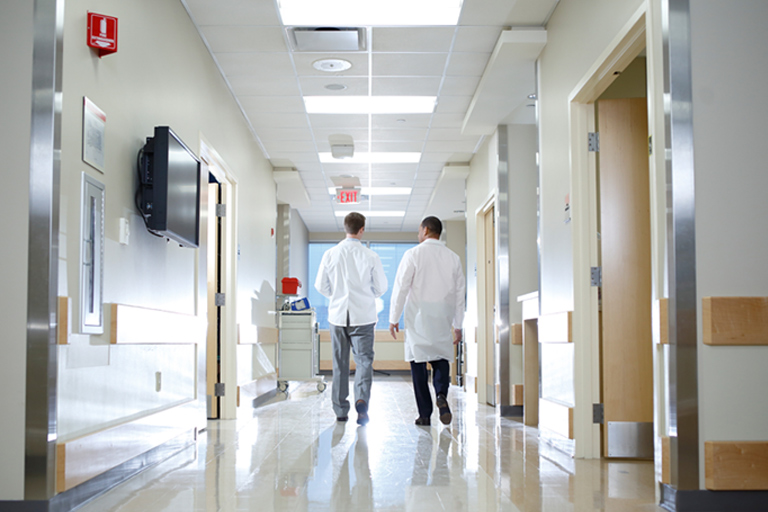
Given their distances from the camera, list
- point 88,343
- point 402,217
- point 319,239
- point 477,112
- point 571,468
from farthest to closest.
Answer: point 319,239, point 402,217, point 477,112, point 571,468, point 88,343

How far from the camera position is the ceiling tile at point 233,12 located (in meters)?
4.32

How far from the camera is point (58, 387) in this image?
2.54 meters

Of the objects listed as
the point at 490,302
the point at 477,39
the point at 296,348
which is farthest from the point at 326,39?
the point at 296,348

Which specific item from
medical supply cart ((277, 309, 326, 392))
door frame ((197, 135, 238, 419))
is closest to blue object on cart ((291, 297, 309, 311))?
medical supply cart ((277, 309, 326, 392))

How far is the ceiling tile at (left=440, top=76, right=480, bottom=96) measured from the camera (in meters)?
5.71

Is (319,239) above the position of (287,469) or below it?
above

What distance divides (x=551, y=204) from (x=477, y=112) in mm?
1971

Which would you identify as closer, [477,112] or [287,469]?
[287,469]

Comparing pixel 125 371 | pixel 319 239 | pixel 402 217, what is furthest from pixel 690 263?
pixel 319 239

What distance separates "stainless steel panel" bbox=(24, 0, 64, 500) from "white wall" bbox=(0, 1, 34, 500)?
0.02 meters

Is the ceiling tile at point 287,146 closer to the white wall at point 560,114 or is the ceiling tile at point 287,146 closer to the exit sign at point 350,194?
the exit sign at point 350,194

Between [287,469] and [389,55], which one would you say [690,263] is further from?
[389,55]

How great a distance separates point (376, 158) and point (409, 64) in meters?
3.11

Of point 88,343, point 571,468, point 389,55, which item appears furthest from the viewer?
point 389,55
